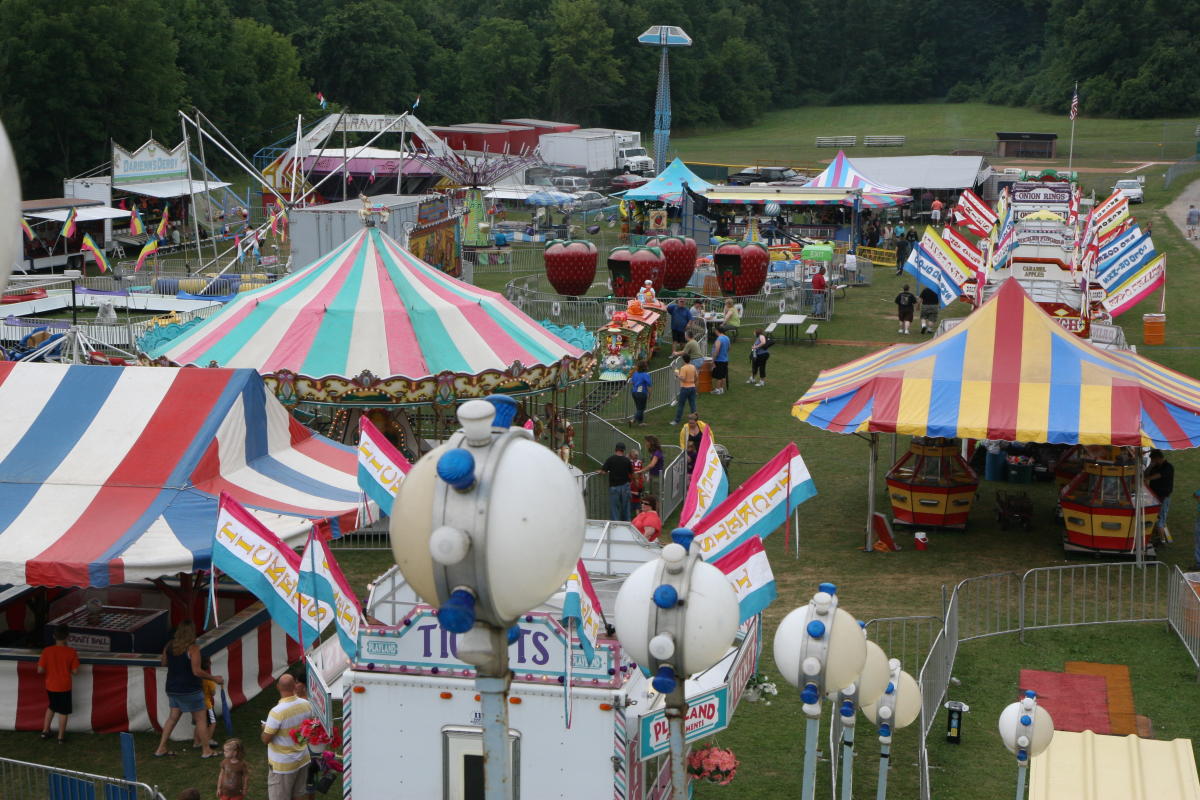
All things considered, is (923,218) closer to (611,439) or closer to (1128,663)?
(611,439)

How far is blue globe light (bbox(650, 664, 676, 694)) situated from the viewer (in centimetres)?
521

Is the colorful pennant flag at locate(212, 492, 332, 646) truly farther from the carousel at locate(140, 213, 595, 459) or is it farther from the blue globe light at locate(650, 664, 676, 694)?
the carousel at locate(140, 213, 595, 459)

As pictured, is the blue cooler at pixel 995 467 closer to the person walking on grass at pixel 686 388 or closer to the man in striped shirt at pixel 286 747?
the person walking on grass at pixel 686 388

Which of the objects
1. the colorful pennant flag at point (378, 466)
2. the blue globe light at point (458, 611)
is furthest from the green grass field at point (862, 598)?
the blue globe light at point (458, 611)

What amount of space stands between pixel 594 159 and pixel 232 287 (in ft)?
102

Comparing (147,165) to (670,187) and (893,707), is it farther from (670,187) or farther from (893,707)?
(893,707)

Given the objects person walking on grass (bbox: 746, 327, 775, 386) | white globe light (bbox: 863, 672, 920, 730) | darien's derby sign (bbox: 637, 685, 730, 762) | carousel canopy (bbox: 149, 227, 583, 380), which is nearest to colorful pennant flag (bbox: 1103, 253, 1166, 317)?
person walking on grass (bbox: 746, 327, 775, 386)

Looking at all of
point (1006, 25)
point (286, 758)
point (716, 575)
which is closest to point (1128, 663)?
point (286, 758)

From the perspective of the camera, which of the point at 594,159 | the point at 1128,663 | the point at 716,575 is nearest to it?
the point at 716,575

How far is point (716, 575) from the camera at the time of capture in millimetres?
5727

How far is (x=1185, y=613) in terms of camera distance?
511 inches

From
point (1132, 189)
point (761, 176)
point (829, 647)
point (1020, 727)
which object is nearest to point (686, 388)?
point (1020, 727)

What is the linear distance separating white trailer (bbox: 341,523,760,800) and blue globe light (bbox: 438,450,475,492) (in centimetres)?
409

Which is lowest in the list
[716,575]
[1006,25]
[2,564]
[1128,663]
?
[1128,663]
